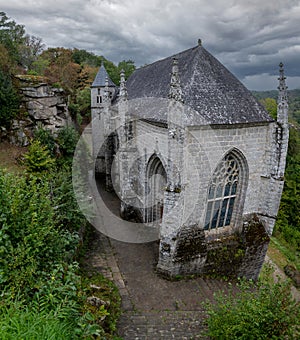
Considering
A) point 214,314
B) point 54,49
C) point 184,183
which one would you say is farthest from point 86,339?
point 54,49

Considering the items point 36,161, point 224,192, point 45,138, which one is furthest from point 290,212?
point 36,161

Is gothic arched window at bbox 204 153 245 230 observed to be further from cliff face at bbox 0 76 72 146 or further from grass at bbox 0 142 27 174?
cliff face at bbox 0 76 72 146

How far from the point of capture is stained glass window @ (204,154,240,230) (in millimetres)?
11453

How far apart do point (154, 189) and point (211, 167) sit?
13.3ft

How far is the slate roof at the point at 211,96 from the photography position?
33.4 ft

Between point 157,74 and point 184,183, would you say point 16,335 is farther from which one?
point 157,74

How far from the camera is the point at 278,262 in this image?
1817 cm

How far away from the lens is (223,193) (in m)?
12.0

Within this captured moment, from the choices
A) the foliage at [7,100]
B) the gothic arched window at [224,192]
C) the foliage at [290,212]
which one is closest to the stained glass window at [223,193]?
the gothic arched window at [224,192]

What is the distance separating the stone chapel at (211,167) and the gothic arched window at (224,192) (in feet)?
0.15

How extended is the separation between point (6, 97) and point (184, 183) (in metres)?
15.0

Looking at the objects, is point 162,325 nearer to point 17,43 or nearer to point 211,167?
point 211,167

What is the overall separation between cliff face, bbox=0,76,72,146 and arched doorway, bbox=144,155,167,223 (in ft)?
33.1

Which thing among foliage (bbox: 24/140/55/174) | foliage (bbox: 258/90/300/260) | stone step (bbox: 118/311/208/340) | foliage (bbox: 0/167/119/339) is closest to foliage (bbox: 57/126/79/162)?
foliage (bbox: 24/140/55/174)
